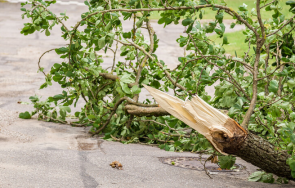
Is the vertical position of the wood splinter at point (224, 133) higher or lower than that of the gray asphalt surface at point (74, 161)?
higher

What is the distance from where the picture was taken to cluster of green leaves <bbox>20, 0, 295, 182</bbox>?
4.16 metres

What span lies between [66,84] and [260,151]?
2830 mm

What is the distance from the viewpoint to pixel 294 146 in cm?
Answer: 365

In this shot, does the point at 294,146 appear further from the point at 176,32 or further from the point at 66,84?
the point at 176,32

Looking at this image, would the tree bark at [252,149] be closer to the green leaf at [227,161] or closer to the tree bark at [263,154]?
the tree bark at [263,154]

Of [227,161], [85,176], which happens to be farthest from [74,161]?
[227,161]

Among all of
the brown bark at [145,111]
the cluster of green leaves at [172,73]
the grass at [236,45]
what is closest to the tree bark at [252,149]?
the cluster of green leaves at [172,73]

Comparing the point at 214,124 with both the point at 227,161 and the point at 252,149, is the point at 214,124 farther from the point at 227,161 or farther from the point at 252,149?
the point at 227,161

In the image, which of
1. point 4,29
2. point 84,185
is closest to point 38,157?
point 84,185

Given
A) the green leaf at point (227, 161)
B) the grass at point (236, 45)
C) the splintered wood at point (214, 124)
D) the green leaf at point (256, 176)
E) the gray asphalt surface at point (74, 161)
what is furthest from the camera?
the grass at point (236, 45)

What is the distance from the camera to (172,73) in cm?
564

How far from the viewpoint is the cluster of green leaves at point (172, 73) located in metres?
4.16

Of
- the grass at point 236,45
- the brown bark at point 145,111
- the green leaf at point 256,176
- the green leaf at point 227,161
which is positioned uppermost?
the grass at point 236,45

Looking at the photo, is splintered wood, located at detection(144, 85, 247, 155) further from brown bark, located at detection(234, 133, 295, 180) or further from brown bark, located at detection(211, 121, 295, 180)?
brown bark, located at detection(234, 133, 295, 180)
